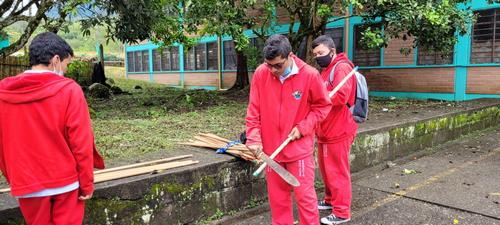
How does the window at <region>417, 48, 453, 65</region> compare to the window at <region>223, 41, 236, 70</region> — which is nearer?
the window at <region>417, 48, 453, 65</region>

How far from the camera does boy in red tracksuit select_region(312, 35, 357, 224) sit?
3996mm

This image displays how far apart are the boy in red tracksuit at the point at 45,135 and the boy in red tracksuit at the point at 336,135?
2.34 m

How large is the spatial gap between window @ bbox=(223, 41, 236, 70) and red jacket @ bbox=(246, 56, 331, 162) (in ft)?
50.6

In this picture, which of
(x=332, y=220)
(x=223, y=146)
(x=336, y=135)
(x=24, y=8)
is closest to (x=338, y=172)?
(x=336, y=135)

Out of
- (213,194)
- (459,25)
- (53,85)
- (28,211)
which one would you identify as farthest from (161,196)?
(459,25)

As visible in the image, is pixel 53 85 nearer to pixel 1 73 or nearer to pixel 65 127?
pixel 65 127

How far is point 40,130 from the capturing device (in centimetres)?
235

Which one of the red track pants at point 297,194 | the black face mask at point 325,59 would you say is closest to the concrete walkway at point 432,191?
the red track pants at point 297,194

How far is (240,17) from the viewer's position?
877cm

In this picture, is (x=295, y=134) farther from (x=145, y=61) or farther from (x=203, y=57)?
(x=145, y=61)

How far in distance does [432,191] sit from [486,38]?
832 cm

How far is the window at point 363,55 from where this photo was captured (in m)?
13.6

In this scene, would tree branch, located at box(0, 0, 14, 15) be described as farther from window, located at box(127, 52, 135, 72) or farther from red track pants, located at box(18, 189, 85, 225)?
window, located at box(127, 52, 135, 72)

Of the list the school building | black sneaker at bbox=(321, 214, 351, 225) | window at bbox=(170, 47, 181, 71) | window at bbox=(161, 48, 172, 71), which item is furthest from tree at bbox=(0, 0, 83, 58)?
window at bbox=(161, 48, 172, 71)
